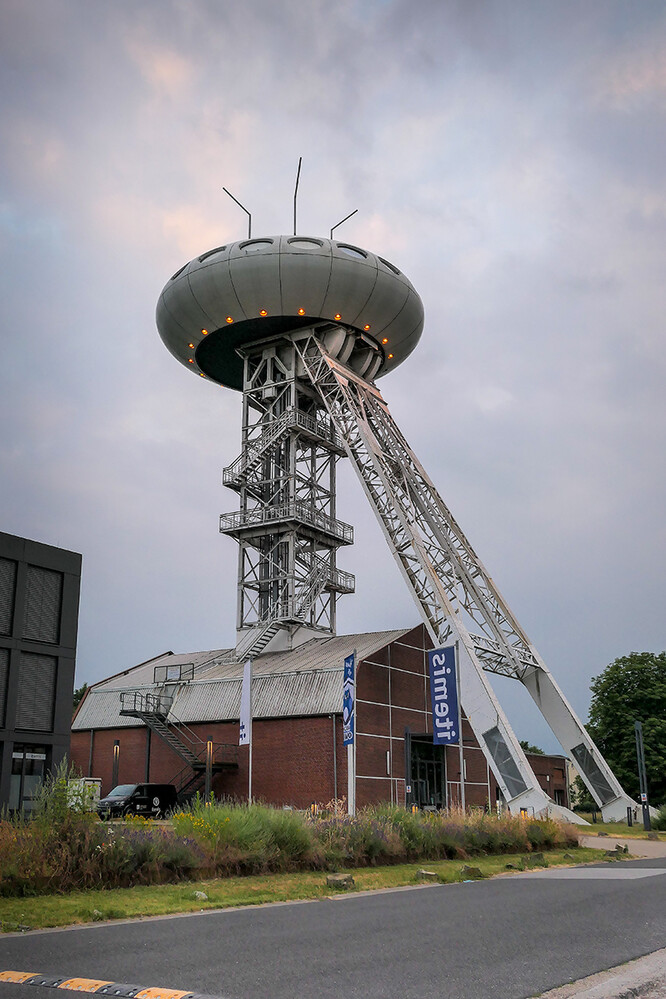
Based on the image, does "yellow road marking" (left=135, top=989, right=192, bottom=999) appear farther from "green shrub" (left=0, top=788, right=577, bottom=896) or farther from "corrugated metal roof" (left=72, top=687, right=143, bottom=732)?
"corrugated metal roof" (left=72, top=687, right=143, bottom=732)

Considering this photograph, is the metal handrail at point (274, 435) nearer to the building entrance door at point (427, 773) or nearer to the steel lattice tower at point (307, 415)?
the steel lattice tower at point (307, 415)

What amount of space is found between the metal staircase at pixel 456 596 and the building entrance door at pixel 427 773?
4.90m

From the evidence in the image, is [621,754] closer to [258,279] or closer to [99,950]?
[258,279]

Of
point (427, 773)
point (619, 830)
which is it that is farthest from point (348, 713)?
point (427, 773)

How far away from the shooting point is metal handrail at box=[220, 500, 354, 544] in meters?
43.9

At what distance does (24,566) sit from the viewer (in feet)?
67.7

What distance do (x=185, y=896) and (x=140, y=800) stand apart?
Answer: 23.9 m

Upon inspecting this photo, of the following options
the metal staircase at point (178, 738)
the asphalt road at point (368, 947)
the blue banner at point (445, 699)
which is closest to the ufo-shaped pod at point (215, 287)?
the metal staircase at point (178, 738)

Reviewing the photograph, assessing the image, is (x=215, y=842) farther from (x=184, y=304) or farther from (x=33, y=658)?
(x=184, y=304)

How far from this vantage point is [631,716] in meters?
49.0

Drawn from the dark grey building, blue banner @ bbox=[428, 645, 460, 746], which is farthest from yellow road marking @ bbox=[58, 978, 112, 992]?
blue banner @ bbox=[428, 645, 460, 746]

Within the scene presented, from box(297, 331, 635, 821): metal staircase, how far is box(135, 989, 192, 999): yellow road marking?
81.1 ft

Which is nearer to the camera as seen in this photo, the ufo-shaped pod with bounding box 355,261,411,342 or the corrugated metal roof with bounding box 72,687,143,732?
the corrugated metal roof with bounding box 72,687,143,732

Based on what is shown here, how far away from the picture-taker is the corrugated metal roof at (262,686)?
35.3 m
